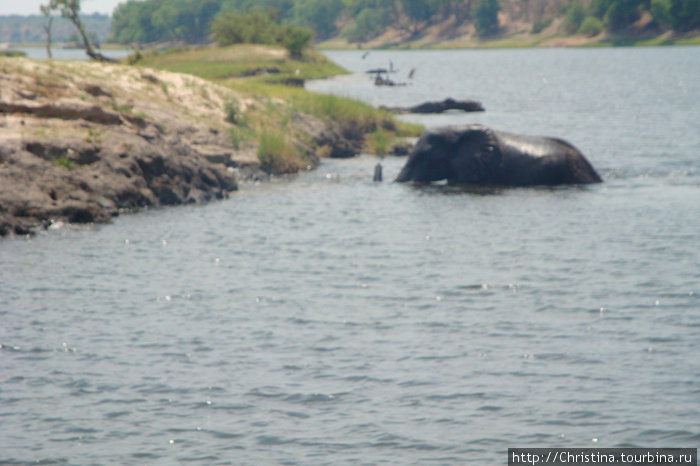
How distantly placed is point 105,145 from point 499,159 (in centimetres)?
1147

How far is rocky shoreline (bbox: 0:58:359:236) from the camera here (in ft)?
77.9

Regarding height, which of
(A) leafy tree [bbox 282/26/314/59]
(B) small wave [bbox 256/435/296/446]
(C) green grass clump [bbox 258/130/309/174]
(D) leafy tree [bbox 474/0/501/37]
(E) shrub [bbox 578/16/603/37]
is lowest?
(B) small wave [bbox 256/435/296/446]

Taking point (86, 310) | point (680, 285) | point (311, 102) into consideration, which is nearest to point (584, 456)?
point (680, 285)

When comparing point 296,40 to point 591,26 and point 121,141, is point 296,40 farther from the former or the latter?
point 591,26

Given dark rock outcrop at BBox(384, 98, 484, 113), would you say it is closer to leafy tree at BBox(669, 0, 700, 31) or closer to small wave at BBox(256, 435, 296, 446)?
small wave at BBox(256, 435, 296, 446)

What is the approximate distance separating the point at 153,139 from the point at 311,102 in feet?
44.1

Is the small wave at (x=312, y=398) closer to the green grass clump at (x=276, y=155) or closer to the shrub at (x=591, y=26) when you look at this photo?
the green grass clump at (x=276, y=155)

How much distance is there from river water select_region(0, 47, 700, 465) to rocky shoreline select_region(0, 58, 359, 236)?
111 cm

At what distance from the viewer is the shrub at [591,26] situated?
163625 millimetres

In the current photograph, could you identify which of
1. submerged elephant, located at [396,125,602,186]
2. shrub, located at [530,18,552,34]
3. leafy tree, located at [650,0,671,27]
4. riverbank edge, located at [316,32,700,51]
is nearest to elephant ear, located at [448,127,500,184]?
submerged elephant, located at [396,125,602,186]

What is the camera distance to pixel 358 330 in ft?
48.0

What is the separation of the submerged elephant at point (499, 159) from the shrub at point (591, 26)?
142 m

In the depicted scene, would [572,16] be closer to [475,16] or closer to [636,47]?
[636,47]

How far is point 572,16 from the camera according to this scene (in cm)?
17012
